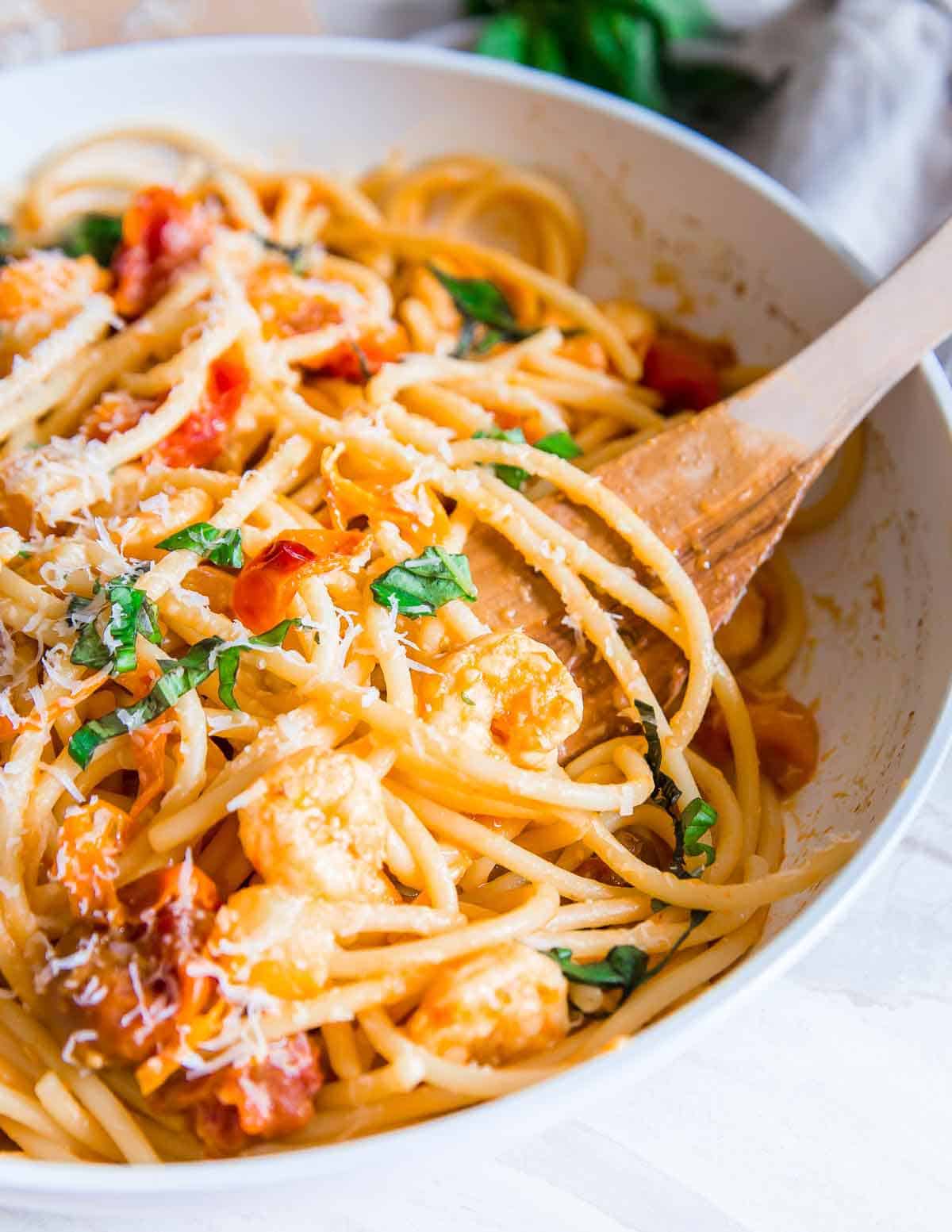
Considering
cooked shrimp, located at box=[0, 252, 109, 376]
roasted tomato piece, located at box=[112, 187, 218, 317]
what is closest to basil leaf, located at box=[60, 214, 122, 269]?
roasted tomato piece, located at box=[112, 187, 218, 317]

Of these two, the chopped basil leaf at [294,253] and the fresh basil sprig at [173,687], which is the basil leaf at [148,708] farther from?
the chopped basil leaf at [294,253]

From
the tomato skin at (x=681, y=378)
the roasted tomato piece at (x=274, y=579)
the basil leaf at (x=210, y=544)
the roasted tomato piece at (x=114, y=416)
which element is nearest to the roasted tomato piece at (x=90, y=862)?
the roasted tomato piece at (x=274, y=579)

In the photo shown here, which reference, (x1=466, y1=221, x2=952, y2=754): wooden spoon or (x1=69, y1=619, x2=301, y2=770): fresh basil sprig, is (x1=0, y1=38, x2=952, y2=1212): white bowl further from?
(x1=69, y1=619, x2=301, y2=770): fresh basil sprig

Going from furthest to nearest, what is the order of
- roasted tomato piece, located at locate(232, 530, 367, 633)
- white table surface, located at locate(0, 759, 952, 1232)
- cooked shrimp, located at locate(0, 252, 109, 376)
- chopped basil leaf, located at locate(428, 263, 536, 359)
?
1. chopped basil leaf, located at locate(428, 263, 536, 359)
2. cooked shrimp, located at locate(0, 252, 109, 376)
3. roasted tomato piece, located at locate(232, 530, 367, 633)
4. white table surface, located at locate(0, 759, 952, 1232)

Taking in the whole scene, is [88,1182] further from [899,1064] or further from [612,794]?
[899,1064]

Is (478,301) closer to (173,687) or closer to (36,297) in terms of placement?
(36,297)

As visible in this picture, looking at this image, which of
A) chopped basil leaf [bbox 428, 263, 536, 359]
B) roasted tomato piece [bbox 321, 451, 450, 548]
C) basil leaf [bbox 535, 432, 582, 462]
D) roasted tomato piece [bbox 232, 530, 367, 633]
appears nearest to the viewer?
roasted tomato piece [bbox 232, 530, 367, 633]

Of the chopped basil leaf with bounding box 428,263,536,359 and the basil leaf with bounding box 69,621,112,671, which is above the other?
the chopped basil leaf with bounding box 428,263,536,359
